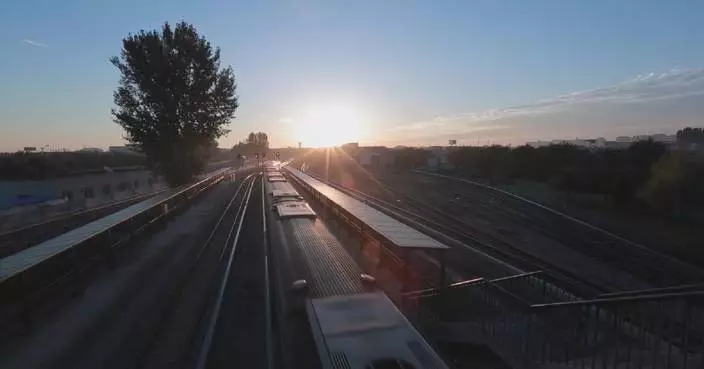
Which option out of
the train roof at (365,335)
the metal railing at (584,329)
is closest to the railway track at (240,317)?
the train roof at (365,335)

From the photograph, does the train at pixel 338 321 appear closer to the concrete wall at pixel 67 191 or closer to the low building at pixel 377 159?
the concrete wall at pixel 67 191

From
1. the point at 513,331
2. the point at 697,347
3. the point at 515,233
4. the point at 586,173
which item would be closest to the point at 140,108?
the point at 515,233

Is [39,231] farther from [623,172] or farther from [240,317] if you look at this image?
[623,172]

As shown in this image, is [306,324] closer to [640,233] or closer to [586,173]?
[640,233]

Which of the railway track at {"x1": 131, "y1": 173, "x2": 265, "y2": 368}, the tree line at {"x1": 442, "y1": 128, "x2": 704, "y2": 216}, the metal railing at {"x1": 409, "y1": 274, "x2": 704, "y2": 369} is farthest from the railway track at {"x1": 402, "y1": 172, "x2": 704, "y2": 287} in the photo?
the railway track at {"x1": 131, "y1": 173, "x2": 265, "y2": 368}

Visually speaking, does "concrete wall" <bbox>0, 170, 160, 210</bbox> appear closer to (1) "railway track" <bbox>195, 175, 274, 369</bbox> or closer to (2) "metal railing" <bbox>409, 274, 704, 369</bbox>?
(1) "railway track" <bbox>195, 175, 274, 369</bbox>

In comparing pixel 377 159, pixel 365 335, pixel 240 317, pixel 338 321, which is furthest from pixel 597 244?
pixel 377 159
